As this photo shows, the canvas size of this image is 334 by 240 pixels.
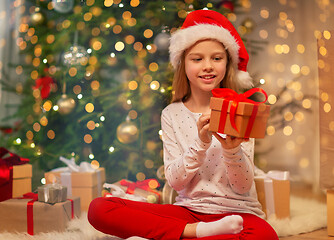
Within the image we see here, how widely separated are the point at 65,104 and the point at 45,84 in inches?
10.5

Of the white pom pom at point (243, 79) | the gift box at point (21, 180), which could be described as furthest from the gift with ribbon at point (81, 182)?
the white pom pom at point (243, 79)

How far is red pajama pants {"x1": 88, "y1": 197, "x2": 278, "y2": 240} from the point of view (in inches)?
50.5

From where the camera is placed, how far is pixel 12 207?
1.71 m

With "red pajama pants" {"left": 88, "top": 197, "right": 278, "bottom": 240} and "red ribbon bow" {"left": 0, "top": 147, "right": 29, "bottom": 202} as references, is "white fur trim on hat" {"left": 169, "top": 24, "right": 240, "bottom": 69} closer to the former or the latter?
"red pajama pants" {"left": 88, "top": 197, "right": 278, "bottom": 240}

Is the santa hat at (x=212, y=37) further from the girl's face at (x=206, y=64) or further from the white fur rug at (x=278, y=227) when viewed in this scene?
the white fur rug at (x=278, y=227)

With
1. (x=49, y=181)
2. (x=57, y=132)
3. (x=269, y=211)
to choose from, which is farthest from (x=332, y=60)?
(x=57, y=132)

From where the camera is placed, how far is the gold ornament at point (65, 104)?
2338 mm

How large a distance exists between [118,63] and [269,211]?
1.22 meters

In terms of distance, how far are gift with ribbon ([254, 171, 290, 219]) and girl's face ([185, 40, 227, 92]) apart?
582 millimetres

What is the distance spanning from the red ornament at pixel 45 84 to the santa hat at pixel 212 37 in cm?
114

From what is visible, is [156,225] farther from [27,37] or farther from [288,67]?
[288,67]

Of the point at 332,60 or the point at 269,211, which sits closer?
the point at 332,60

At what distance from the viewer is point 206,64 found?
1.49m

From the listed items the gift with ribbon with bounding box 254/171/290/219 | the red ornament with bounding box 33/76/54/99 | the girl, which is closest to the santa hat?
the girl
